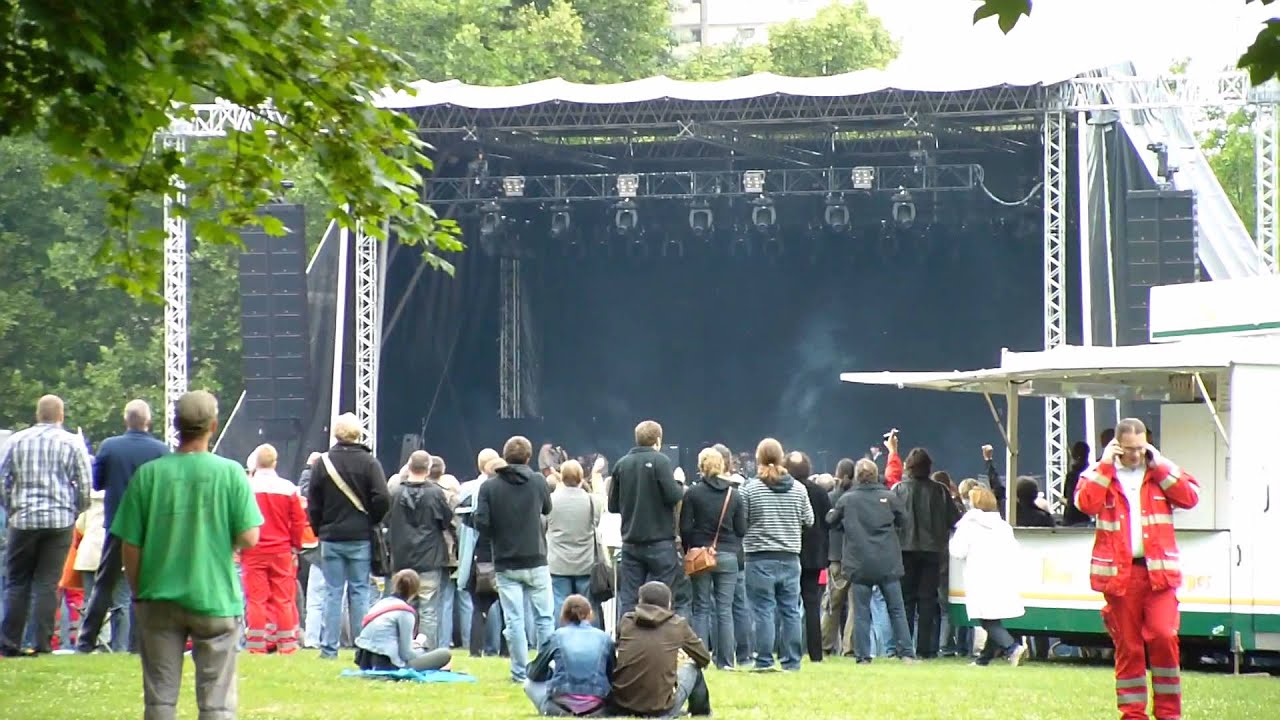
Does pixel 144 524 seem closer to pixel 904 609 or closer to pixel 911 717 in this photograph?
pixel 911 717

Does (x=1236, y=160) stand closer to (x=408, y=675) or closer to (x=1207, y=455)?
(x=1207, y=455)

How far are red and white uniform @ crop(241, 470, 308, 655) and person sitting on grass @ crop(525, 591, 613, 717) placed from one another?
10.5ft

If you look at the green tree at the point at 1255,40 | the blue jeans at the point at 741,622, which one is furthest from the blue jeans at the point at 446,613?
the green tree at the point at 1255,40

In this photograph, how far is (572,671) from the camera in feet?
30.0

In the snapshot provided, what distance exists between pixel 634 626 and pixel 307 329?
1378 cm

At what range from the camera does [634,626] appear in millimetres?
→ 9188

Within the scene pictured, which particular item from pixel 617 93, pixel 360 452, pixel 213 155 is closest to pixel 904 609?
pixel 360 452

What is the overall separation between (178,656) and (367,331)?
54.2ft

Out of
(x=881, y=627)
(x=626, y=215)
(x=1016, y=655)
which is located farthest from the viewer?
(x=626, y=215)

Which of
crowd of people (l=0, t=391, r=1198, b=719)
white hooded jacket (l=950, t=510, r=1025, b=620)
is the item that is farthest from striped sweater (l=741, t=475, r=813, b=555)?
white hooded jacket (l=950, t=510, r=1025, b=620)

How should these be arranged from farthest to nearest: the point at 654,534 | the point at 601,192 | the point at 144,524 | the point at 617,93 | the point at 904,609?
the point at 601,192 < the point at 617,93 < the point at 904,609 < the point at 654,534 < the point at 144,524

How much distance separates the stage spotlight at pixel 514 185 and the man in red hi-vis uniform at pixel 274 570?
12.0 m

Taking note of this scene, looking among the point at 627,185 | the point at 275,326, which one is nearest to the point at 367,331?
the point at 275,326

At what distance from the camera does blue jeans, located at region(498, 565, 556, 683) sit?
10.6m
